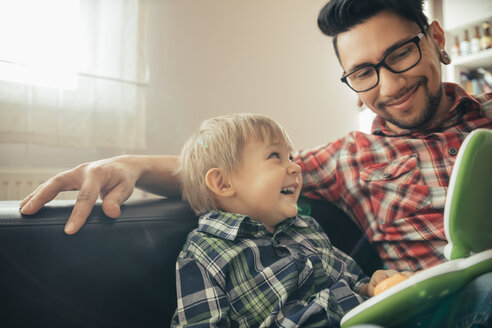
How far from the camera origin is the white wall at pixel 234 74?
2039 millimetres

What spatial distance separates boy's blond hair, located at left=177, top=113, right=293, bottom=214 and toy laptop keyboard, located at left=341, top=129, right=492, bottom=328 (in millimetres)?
472

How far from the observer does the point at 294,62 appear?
272cm

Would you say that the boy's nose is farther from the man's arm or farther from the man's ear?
the man's ear

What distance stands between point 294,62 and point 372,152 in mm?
1830

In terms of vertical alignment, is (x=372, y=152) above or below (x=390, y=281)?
above

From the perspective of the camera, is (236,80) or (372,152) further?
(236,80)

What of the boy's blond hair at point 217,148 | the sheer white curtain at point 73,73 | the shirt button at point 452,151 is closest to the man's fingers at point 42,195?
the boy's blond hair at point 217,148

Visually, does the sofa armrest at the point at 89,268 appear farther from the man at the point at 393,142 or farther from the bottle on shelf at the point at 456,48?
the bottle on shelf at the point at 456,48

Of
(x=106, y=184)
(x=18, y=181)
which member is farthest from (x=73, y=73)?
(x=106, y=184)

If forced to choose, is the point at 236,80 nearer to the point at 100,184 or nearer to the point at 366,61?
the point at 366,61

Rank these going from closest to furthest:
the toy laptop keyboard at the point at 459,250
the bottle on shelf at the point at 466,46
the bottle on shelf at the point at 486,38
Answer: the toy laptop keyboard at the point at 459,250, the bottle on shelf at the point at 486,38, the bottle on shelf at the point at 466,46

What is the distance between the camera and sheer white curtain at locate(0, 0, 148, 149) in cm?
162

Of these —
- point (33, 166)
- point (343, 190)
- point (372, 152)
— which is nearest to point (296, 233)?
point (343, 190)

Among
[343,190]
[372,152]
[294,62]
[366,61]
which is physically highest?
[294,62]
